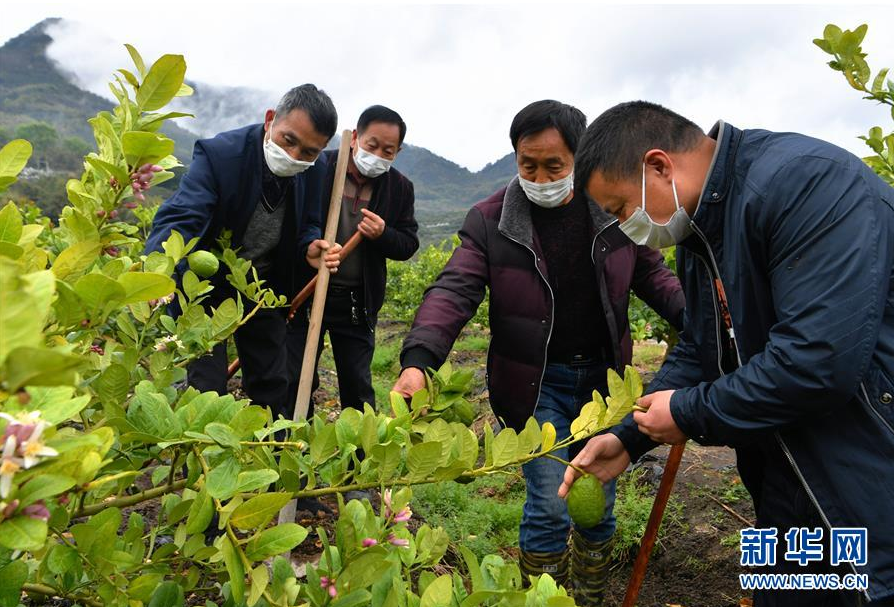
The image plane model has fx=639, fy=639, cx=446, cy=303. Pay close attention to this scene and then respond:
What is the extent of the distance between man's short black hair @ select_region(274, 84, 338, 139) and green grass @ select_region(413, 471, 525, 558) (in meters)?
1.82

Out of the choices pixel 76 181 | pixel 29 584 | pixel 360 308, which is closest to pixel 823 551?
pixel 29 584

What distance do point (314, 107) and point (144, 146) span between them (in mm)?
1869

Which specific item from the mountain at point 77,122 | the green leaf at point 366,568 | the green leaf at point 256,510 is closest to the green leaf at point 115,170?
the green leaf at point 256,510

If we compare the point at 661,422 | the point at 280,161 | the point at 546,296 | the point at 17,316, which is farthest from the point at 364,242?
the point at 17,316

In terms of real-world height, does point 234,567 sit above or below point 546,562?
above

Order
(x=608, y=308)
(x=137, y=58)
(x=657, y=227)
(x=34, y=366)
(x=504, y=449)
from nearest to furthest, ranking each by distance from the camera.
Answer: (x=34, y=366) → (x=137, y=58) → (x=504, y=449) → (x=657, y=227) → (x=608, y=308)

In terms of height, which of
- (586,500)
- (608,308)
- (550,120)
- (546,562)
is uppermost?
(550,120)

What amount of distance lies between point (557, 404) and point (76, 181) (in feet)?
5.89

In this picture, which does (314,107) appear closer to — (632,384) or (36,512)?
(632,384)

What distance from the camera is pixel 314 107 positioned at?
2.67 meters

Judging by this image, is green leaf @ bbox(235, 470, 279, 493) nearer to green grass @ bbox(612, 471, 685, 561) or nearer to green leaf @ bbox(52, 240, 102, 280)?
green leaf @ bbox(52, 240, 102, 280)

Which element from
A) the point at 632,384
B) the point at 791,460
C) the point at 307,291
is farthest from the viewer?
the point at 307,291

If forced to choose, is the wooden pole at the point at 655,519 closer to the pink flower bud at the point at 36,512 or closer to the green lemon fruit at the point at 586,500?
the green lemon fruit at the point at 586,500

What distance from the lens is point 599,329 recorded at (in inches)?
96.8
